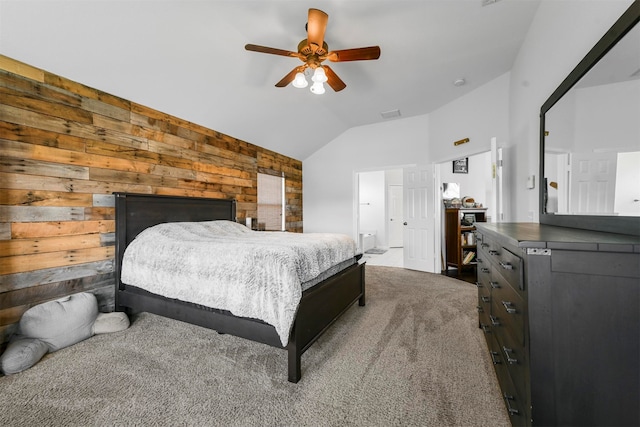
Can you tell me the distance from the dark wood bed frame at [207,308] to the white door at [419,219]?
7.68 feet

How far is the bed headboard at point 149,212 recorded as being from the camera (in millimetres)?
2633

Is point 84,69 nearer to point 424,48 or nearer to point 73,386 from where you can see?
point 73,386

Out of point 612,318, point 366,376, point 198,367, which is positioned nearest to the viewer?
point 612,318

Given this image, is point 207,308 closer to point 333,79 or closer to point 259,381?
point 259,381

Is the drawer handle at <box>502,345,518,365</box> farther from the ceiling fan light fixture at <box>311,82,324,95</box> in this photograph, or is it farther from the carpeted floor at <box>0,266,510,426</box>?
the ceiling fan light fixture at <box>311,82,324,95</box>

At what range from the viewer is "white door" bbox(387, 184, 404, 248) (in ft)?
26.5


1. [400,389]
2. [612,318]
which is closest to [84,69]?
[400,389]

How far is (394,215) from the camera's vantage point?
8227 millimetres

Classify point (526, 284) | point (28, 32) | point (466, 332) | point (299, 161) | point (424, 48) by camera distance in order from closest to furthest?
point (526, 284) → point (28, 32) → point (466, 332) → point (424, 48) → point (299, 161)

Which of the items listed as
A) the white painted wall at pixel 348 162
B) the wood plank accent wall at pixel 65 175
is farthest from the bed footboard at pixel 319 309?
the white painted wall at pixel 348 162

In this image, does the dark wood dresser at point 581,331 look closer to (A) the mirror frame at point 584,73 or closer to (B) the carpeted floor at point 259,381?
(A) the mirror frame at point 584,73

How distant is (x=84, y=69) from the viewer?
235cm

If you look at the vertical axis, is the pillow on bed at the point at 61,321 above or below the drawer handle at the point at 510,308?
below

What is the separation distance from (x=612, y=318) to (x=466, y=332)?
5.48 feet
